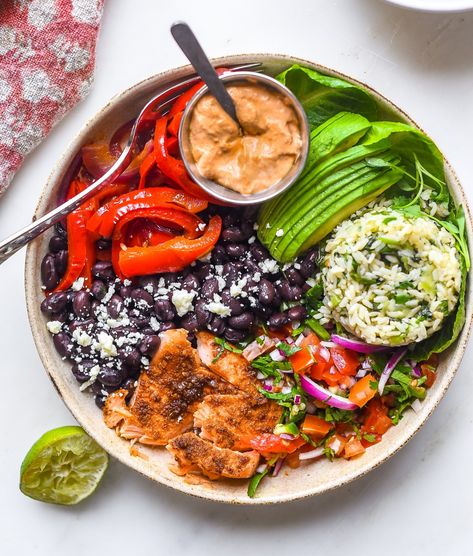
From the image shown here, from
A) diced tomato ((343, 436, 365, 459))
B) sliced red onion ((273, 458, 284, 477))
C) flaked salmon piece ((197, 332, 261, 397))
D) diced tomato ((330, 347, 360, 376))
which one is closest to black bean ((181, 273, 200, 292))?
flaked salmon piece ((197, 332, 261, 397))

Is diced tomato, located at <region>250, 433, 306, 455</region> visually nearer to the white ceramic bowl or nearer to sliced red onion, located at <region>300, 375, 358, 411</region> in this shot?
sliced red onion, located at <region>300, 375, 358, 411</region>

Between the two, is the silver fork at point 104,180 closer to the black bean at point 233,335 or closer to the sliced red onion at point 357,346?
the black bean at point 233,335

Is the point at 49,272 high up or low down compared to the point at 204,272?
up

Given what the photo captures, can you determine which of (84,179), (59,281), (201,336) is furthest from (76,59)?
(201,336)

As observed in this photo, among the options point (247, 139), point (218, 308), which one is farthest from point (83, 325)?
point (247, 139)

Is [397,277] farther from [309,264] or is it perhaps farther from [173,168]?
[173,168]
